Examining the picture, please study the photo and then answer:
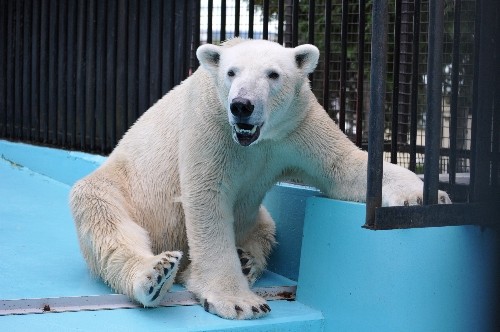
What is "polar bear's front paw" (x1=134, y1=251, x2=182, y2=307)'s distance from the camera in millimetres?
3473

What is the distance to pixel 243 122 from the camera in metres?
3.47

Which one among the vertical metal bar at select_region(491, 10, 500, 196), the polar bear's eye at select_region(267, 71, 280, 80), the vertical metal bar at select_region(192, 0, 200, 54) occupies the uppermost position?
the vertical metal bar at select_region(192, 0, 200, 54)

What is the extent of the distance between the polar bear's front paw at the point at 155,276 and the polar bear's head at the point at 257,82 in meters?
0.57

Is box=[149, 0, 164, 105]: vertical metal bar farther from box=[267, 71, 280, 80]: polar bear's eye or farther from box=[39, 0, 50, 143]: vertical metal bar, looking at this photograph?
box=[267, 71, 280, 80]: polar bear's eye

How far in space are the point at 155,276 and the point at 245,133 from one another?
70 cm

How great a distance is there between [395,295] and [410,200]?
0.43 meters

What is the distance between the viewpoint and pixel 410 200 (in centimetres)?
331

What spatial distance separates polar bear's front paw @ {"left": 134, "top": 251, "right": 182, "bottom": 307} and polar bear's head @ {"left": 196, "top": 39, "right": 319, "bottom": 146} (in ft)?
1.86

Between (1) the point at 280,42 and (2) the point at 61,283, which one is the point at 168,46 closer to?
(1) the point at 280,42

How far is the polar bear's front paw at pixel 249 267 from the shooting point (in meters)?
4.16

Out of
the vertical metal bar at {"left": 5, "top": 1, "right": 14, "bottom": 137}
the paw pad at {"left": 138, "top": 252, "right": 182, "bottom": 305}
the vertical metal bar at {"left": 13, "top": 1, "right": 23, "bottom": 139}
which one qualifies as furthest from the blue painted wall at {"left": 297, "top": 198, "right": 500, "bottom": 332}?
the vertical metal bar at {"left": 5, "top": 1, "right": 14, "bottom": 137}

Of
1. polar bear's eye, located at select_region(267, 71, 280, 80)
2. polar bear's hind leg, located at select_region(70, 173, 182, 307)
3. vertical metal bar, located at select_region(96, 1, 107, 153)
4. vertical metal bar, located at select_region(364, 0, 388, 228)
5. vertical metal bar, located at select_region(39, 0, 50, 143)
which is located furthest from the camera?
vertical metal bar, located at select_region(39, 0, 50, 143)

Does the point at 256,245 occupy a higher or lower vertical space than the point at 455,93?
lower

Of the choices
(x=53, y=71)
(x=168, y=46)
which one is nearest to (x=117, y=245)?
(x=168, y=46)
